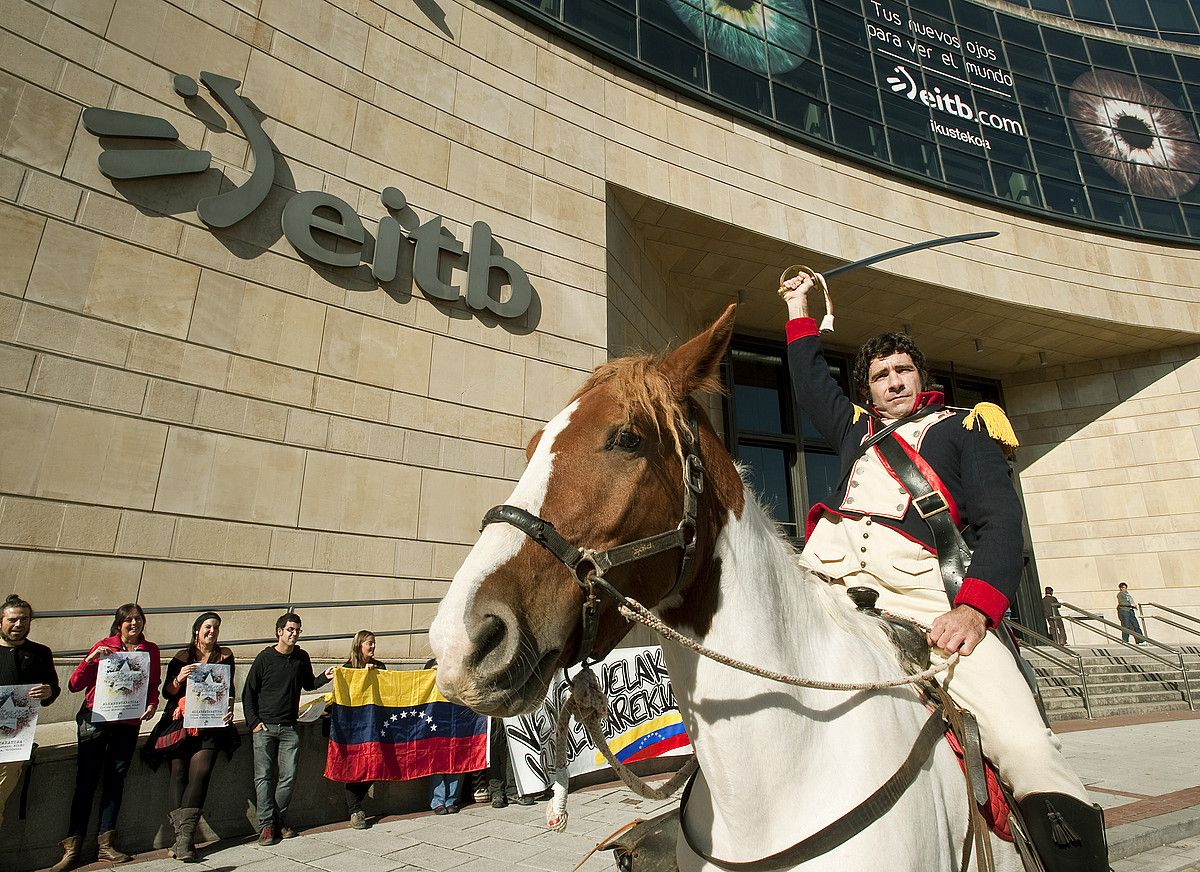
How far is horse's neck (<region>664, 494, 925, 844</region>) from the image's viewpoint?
159 cm

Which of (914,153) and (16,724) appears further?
(914,153)

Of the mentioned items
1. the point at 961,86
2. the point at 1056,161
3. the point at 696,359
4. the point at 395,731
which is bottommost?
the point at 395,731

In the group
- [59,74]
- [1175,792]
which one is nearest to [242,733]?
[59,74]

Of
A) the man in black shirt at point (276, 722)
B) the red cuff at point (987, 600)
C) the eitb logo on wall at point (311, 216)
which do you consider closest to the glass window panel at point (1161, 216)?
the eitb logo on wall at point (311, 216)

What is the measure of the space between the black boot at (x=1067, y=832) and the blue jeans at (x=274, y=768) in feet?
19.5

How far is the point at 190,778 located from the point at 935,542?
6103 millimetres

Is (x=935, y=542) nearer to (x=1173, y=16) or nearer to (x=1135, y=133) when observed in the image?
(x=1135, y=133)

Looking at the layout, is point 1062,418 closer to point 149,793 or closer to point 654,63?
point 654,63

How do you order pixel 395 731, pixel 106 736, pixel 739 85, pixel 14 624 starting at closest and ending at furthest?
pixel 14 624 < pixel 106 736 < pixel 395 731 < pixel 739 85

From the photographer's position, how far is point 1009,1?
2117 cm

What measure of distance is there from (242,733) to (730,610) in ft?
20.2

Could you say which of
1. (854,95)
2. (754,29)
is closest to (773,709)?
(754,29)

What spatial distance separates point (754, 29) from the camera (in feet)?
51.3

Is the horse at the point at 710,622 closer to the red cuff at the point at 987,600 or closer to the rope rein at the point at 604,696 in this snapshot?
the rope rein at the point at 604,696
